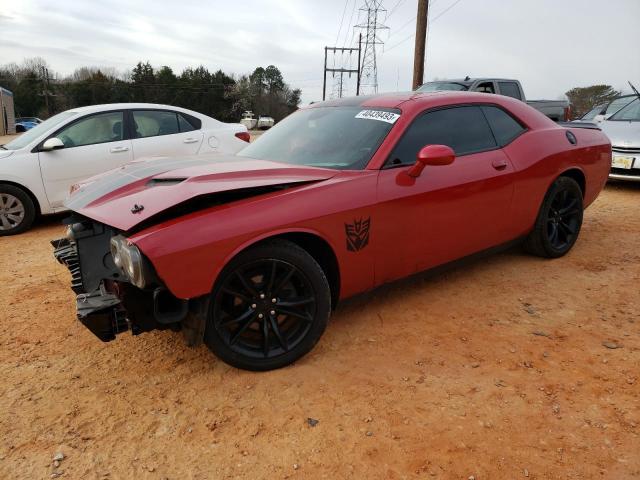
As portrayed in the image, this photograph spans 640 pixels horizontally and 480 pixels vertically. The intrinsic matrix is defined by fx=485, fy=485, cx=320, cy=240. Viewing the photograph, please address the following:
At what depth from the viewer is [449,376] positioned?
2682 mm

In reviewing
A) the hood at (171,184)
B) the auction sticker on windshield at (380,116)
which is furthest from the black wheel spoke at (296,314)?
the auction sticker on windshield at (380,116)

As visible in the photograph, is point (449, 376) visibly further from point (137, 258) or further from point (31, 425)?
point (31, 425)

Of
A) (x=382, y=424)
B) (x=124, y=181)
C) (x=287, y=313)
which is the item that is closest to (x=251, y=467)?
(x=382, y=424)

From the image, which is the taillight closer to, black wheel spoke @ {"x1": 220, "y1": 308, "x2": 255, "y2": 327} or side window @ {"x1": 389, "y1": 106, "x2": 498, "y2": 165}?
side window @ {"x1": 389, "y1": 106, "x2": 498, "y2": 165}

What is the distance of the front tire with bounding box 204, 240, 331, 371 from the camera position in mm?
2539

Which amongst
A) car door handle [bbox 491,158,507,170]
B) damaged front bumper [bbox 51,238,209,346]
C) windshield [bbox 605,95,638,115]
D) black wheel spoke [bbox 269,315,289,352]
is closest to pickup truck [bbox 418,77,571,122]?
windshield [bbox 605,95,638,115]

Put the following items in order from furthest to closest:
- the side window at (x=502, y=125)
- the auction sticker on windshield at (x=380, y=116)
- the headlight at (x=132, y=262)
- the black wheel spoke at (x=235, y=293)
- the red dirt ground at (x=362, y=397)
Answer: the side window at (x=502, y=125), the auction sticker on windshield at (x=380, y=116), the black wheel spoke at (x=235, y=293), the headlight at (x=132, y=262), the red dirt ground at (x=362, y=397)

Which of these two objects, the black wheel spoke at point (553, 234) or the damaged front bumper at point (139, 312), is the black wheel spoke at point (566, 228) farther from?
the damaged front bumper at point (139, 312)

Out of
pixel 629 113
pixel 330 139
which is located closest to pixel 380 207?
pixel 330 139

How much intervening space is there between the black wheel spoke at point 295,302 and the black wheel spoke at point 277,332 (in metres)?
0.09

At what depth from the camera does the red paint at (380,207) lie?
2.37 metres

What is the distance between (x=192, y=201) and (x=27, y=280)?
2662 millimetres

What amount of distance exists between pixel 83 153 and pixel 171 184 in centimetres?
419

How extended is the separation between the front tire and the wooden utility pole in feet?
47.0
